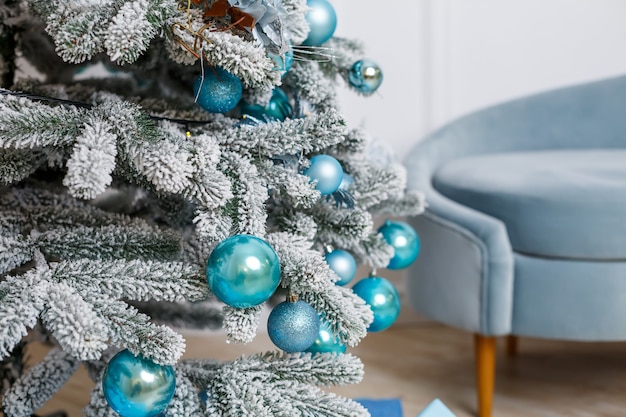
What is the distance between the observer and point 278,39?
0.65m

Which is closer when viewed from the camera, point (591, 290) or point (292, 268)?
point (292, 268)

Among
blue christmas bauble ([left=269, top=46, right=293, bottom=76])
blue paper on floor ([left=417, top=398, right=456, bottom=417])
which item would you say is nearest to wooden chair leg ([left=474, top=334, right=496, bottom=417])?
blue paper on floor ([left=417, top=398, right=456, bottom=417])

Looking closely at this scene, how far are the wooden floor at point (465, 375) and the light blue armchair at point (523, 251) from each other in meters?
0.14

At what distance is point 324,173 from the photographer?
2.35ft

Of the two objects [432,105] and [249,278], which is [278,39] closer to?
[249,278]

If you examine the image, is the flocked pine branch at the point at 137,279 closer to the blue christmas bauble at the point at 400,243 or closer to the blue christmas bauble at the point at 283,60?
the blue christmas bauble at the point at 283,60

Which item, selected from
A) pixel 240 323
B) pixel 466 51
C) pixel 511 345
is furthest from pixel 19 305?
pixel 466 51

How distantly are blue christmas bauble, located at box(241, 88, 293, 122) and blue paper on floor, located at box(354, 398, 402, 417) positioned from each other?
57 centimetres

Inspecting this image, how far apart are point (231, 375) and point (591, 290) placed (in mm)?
646

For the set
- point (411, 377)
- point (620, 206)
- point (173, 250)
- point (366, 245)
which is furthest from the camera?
point (411, 377)

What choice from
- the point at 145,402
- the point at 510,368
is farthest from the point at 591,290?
the point at 145,402

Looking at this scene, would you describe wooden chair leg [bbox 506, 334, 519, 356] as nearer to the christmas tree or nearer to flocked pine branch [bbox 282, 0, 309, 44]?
the christmas tree

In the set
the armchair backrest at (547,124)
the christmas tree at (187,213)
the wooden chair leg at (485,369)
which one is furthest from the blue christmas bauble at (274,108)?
the armchair backrest at (547,124)

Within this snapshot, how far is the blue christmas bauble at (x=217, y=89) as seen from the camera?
67 cm
